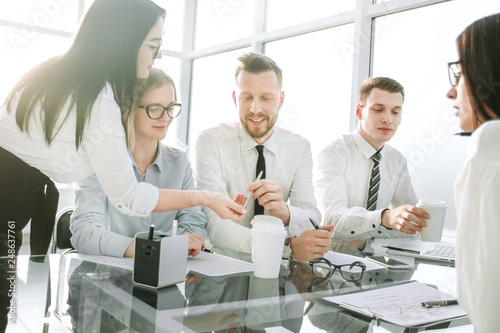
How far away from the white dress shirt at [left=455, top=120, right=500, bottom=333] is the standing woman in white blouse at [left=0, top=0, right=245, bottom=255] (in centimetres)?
83

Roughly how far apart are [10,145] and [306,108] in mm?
3155

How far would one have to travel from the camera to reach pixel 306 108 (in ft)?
13.8

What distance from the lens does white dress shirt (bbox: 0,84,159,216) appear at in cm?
130

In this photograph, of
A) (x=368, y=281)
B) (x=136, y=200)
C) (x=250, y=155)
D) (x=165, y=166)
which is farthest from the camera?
(x=250, y=155)

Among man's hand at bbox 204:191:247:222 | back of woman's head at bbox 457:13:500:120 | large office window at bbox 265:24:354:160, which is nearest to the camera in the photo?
back of woman's head at bbox 457:13:500:120

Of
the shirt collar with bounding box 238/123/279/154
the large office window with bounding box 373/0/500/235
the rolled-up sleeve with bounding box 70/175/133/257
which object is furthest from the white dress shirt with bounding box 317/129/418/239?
the rolled-up sleeve with bounding box 70/175/133/257

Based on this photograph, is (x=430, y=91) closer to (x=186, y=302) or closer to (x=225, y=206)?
(x=225, y=206)

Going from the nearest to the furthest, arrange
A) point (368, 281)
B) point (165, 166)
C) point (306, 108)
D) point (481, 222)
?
point (481, 222)
point (368, 281)
point (165, 166)
point (306, 108)

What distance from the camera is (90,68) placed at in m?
1.36

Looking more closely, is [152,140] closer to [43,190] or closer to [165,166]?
[165,166]

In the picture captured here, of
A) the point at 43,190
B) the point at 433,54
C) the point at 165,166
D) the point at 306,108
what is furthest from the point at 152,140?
the point at 306,108

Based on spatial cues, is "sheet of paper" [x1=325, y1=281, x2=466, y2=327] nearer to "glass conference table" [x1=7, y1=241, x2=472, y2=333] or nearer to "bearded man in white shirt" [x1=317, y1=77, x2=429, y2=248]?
"glass conference table" [x1=7, y1=241, x2=472, y2=333]

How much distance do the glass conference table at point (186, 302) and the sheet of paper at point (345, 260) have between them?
0.45 ft

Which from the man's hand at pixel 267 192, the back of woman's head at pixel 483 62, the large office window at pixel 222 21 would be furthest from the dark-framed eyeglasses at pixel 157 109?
the large office window at pixel 222 21
